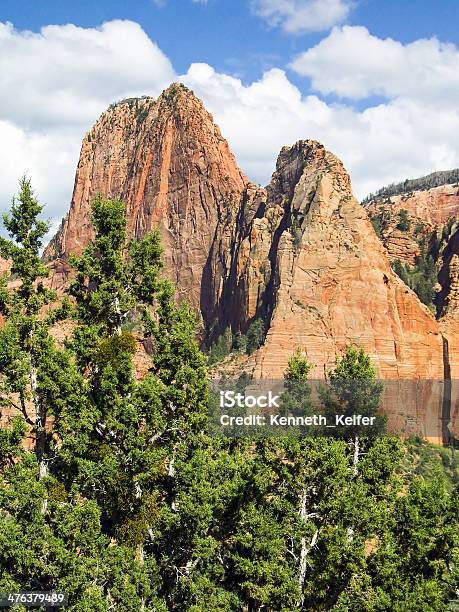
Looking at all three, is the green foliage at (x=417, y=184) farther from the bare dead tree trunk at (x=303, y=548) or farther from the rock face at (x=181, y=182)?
the bare dead tree trunk at (x=303, y=548)

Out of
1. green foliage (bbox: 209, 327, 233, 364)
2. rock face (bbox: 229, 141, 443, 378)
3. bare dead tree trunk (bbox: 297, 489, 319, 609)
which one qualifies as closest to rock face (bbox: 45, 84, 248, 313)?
green foliage (bbox: 209, 327, 233, 364)

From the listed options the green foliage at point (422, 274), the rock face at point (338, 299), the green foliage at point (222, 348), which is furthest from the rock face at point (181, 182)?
the rock face at point (338, 299)

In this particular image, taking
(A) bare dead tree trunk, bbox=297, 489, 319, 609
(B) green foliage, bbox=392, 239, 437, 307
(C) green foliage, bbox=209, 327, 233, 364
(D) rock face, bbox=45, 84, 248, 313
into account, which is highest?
(D) rock face, bbox=45, 84, 248, 313

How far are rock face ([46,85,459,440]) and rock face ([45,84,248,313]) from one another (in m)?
0.22

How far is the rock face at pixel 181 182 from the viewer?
A: 127 m

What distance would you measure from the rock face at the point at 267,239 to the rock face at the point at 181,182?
219 millimetres

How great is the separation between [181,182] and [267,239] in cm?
3494

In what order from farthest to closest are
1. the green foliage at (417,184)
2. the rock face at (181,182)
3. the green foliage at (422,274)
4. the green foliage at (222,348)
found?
the green foliage at (417,184) → the rock face at (181,182) → the green foliage at (422,274) → the green foliage at (222,348)

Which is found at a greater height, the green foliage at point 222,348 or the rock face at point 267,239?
the rock face at point 267,239

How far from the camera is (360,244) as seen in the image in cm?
8244

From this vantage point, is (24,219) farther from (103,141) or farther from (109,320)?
(103,141)

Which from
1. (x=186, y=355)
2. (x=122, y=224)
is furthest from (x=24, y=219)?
(x=186, y=355)

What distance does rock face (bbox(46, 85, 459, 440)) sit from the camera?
7956 cm

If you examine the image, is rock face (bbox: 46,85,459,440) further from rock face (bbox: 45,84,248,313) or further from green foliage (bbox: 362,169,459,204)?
green foliage (bbox: 362,169,459,204)
